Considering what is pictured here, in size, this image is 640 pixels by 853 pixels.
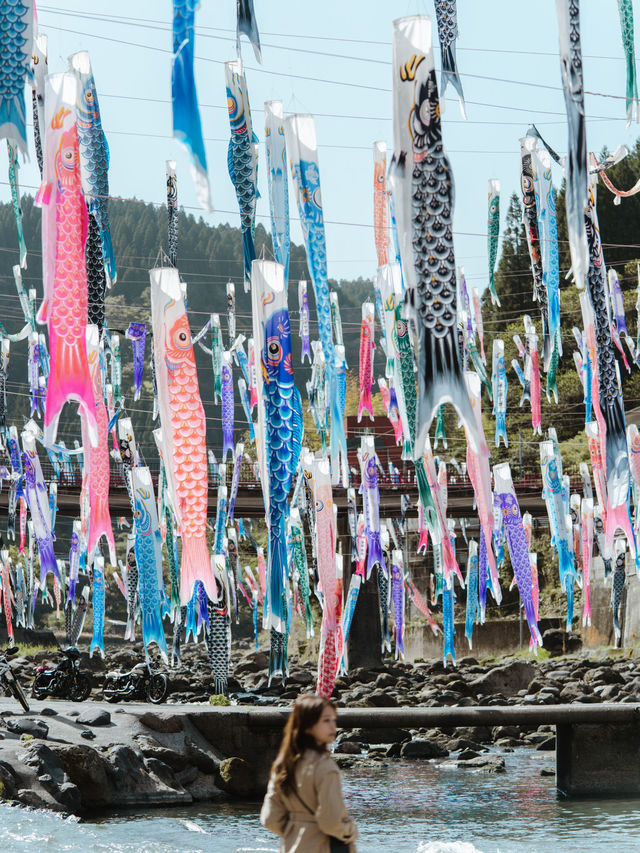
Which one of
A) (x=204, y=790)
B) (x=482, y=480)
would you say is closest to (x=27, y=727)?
(x=204, y=790)

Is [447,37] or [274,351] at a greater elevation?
[447,37]

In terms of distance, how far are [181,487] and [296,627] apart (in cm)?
4090

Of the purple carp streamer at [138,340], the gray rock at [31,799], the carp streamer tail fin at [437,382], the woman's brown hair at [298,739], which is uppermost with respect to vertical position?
the purple carp streamer at [138,340]

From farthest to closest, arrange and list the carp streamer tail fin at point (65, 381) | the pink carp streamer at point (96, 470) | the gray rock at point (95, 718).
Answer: the gray rock at point (95, 718) < the pink carp streamer at point (96, 470) < the carp streamer tail fin at point (65, 381)

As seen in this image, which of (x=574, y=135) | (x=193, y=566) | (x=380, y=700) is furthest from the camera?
(x=380, y=700)

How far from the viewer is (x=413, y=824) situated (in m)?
13.1

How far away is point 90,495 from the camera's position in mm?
11914

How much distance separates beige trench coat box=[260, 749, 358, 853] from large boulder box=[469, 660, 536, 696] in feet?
74.9

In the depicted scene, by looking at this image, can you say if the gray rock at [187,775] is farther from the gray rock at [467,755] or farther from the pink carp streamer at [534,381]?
the pink carp streamer at [534,381]

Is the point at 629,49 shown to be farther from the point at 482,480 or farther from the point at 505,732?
the point at 505,732

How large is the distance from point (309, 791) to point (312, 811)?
0.09 metres

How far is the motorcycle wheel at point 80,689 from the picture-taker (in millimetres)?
18984

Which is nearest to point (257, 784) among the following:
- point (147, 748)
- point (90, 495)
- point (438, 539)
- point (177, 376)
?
point (147, 748)

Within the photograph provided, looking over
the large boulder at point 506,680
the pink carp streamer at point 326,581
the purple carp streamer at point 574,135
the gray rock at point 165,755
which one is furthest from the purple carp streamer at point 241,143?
the large boulder at point 506,680
